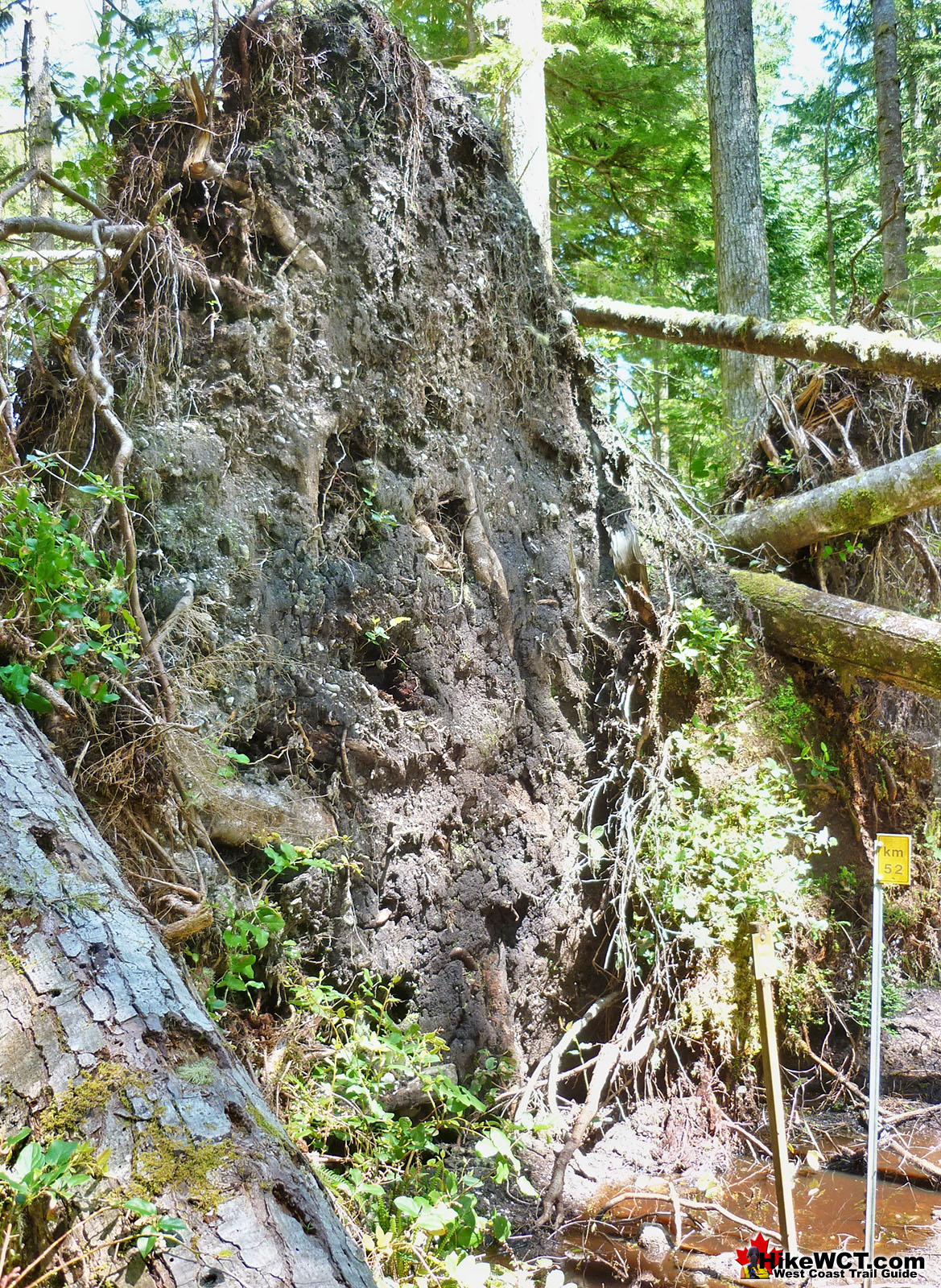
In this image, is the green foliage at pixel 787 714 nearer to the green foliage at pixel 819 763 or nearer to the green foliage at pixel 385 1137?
the green foliage at pixel 819 763

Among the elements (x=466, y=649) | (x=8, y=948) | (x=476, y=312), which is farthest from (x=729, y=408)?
(x=8, y=948)

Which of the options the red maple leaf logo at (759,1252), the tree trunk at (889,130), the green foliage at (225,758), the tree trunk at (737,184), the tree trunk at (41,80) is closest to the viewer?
the green foliage at (225,758)

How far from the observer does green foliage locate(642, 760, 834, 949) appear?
178 inches

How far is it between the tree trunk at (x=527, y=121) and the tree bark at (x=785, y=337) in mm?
739

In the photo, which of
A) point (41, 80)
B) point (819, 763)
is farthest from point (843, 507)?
point (41, 80)

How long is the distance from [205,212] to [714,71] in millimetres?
7237

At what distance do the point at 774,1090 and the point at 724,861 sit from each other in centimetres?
138

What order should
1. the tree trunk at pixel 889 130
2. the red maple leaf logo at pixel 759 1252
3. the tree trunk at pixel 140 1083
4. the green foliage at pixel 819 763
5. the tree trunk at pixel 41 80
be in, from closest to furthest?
the tree trunk at pixel 140 1083, the red maple leaf logo at pixel 759 1252, the green foliage at pixel 819 763, the tree trunk at pixel 41 80, the tree trunk at pixel 889 130

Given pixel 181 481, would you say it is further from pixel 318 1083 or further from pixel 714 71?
pixel 714 71

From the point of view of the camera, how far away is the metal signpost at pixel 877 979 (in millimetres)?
3219

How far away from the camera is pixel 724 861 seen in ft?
15.0

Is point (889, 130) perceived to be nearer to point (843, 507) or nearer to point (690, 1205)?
point (843, 507)

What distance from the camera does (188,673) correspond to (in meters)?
2.95

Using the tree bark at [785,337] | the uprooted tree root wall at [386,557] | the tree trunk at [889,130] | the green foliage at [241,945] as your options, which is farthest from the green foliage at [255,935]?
the tree trunk at [889,130]
